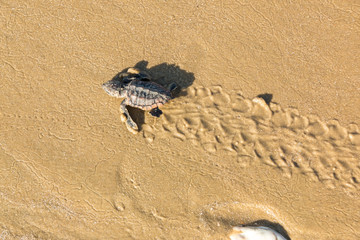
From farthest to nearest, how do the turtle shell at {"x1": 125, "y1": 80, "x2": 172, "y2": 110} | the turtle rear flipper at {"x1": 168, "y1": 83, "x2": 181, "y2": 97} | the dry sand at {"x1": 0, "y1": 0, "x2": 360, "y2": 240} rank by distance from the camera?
the turtle rear flipper at {"x1": 168, "y1": 83, "x2": 181, "y2": 97} → the dry sand at {"x1": 0, "y1": 0, "x2": 360, "y2": 240} → the turtle shell at {"x1": 125, "y1": 80, "x2": 172, "y2": 110}

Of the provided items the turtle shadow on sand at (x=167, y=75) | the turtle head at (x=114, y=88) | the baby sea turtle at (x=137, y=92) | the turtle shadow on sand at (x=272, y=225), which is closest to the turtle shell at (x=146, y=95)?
the baby sea turtle at (x=137, y=92)

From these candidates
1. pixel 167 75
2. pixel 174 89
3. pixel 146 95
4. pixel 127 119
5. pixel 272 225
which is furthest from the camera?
pixel 167 75

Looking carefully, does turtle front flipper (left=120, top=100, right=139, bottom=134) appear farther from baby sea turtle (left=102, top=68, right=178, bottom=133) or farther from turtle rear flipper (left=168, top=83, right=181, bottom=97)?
turtle rear flipper (left=168, top=83, right=181, bottom=97)

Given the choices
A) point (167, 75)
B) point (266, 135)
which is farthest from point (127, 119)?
point (266, 135)

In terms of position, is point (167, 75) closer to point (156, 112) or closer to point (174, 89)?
point (174, 89)

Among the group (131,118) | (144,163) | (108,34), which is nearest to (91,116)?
(131,118)

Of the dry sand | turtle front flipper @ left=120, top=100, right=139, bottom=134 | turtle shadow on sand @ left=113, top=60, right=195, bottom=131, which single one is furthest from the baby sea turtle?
the dry sand

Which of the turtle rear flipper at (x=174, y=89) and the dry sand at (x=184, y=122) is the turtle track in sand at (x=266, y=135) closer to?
the dry sand at (x=184, y=122)
